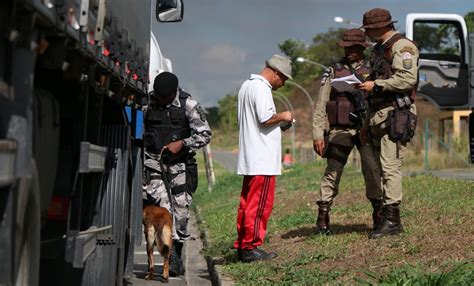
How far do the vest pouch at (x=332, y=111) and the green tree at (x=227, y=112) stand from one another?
110 meters

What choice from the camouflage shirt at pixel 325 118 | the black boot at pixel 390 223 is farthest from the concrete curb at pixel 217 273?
the camouflage shirt at pixel 325 118

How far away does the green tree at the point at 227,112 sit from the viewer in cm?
12481

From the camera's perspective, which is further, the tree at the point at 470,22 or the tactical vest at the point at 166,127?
the tree at the point at 470,22

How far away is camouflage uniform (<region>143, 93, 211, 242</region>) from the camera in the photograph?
8945 millimetres

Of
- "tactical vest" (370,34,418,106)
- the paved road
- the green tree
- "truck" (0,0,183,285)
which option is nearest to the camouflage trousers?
the paved road

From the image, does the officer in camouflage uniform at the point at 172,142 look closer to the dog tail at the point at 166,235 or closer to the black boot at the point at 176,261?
the black boot at the point at 176,261

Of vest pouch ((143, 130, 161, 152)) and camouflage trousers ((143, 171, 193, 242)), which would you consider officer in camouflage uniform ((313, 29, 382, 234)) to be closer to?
camouflage trousers ((143, 171, 193, 242))

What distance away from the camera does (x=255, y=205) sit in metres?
8.48

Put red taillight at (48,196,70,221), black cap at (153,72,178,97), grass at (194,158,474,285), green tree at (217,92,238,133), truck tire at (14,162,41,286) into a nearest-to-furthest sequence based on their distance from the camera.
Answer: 1. truck tire at (14,162,41,286)
2. red taillight at (48,196,70,221)
3. grass at (194,158,474,285)
4. black cap at (153,72,178,97)
5. green tree at (217,92,238,133)

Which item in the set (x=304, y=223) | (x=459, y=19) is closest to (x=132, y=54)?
(x=304, y=223)

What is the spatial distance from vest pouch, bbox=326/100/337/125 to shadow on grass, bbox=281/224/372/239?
1.12m

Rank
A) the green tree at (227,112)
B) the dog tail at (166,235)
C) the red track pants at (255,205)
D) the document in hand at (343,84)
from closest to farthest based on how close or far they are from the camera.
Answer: the red track pants at (255,205), the dog tail at (166,235), the document in hand at (343,84), the green tree at (227,112)

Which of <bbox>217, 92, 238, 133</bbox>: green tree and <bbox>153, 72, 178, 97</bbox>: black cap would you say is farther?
<bbox>217, 92, 238, 133</bbox>: green tree

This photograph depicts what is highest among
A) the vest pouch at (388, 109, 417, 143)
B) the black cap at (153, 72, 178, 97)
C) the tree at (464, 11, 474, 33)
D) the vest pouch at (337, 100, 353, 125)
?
the tree at (464, 11, 474, 33)
